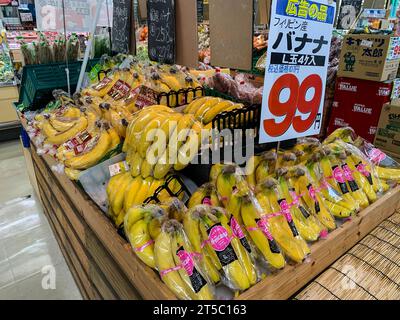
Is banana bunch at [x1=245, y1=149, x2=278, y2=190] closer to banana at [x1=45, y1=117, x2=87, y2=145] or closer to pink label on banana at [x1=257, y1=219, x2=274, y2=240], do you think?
pink label on banana at [x1=257, y1=219, x2=274, y2=240]

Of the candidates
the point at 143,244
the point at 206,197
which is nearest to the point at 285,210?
the point at 206,197

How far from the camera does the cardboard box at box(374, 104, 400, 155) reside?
264cm

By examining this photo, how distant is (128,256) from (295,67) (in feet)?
3.14

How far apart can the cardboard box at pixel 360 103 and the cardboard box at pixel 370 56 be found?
0.38 feet

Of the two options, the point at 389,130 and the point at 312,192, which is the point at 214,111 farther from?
the point at 389,130

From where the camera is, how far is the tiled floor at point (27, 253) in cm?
217

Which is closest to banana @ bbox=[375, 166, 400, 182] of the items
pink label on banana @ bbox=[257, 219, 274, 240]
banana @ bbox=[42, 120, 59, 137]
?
pink label on banana @ bbox=[257, 219, 274, 240]

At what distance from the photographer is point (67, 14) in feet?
8.36

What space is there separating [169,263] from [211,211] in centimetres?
21

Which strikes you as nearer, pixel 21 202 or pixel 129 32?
pixel 129 32

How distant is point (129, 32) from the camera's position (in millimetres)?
2385

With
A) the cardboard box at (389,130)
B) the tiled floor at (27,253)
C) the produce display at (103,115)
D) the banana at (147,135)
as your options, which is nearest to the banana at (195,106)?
the produce display at (103,115)

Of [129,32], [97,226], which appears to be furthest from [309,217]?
A: [129,32]

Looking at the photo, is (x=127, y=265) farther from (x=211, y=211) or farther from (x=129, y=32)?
(x=129, y=32)
